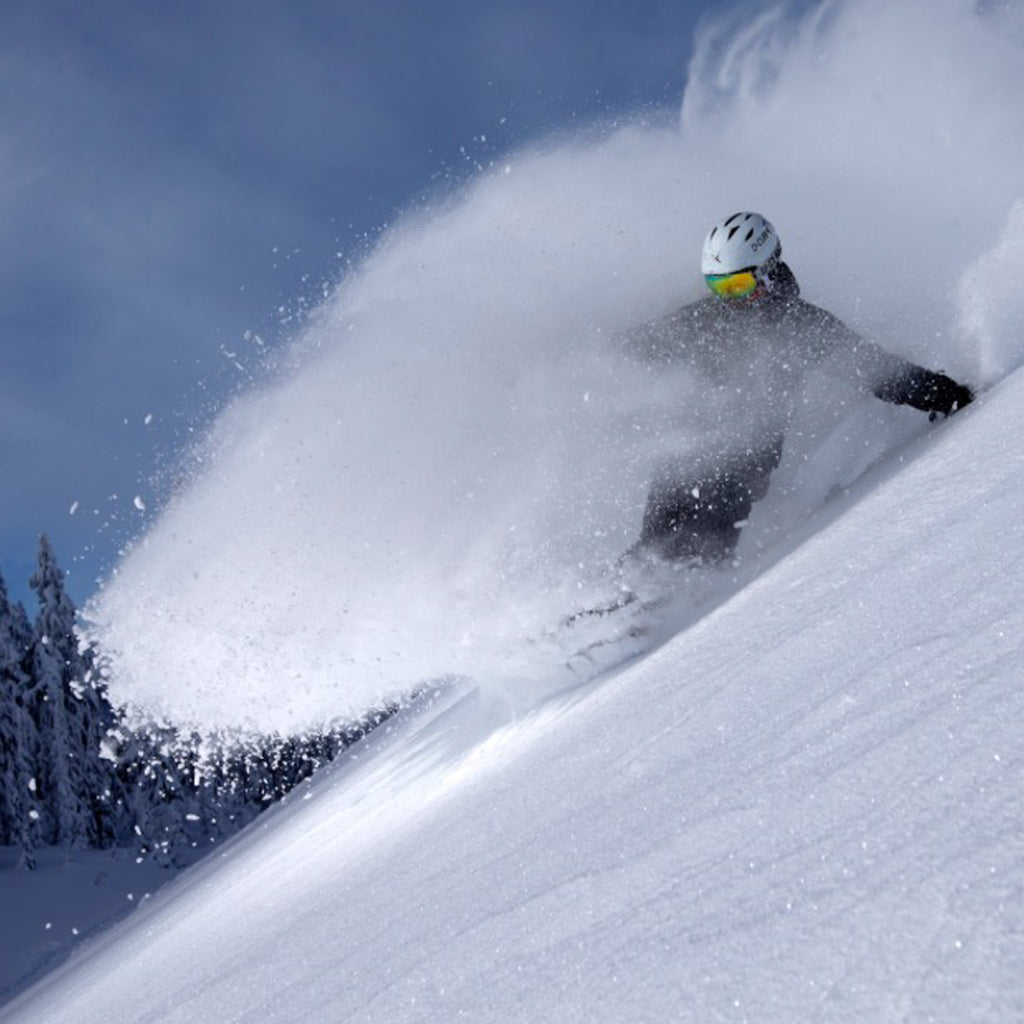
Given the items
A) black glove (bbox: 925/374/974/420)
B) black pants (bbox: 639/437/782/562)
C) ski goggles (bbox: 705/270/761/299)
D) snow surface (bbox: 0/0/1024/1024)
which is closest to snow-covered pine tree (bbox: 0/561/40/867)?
snow surface (bbox: 0/0/1024/1024)

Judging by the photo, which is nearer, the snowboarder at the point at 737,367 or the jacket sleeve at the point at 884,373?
the jacket sleeve at the point at 884,373

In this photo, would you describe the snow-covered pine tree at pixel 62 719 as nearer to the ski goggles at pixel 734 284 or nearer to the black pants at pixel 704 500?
the black pants at pixel 704 500

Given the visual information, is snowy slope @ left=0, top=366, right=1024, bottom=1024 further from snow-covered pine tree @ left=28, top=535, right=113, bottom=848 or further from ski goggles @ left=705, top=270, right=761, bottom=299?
snow-covered pine tree @ left=28, top=535, right=113, bottom=848

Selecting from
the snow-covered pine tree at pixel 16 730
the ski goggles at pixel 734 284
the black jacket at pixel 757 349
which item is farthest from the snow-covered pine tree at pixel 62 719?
the ski goggles at pixel 734 284

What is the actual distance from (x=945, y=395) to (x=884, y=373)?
1.28ft

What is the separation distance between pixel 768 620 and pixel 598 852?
1.19 meters

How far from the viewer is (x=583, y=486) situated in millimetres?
7633

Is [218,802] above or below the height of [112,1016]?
above

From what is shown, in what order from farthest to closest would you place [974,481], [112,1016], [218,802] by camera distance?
[218,802] < [112,1016] < [974,481]

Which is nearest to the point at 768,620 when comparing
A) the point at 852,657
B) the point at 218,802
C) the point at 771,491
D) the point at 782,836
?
the point at 852,657

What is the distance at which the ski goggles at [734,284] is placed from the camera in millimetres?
5828

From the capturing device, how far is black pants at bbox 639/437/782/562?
5582 mm

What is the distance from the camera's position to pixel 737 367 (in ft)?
19.8

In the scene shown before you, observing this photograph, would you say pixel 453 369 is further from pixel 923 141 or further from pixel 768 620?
pixel 768 620
